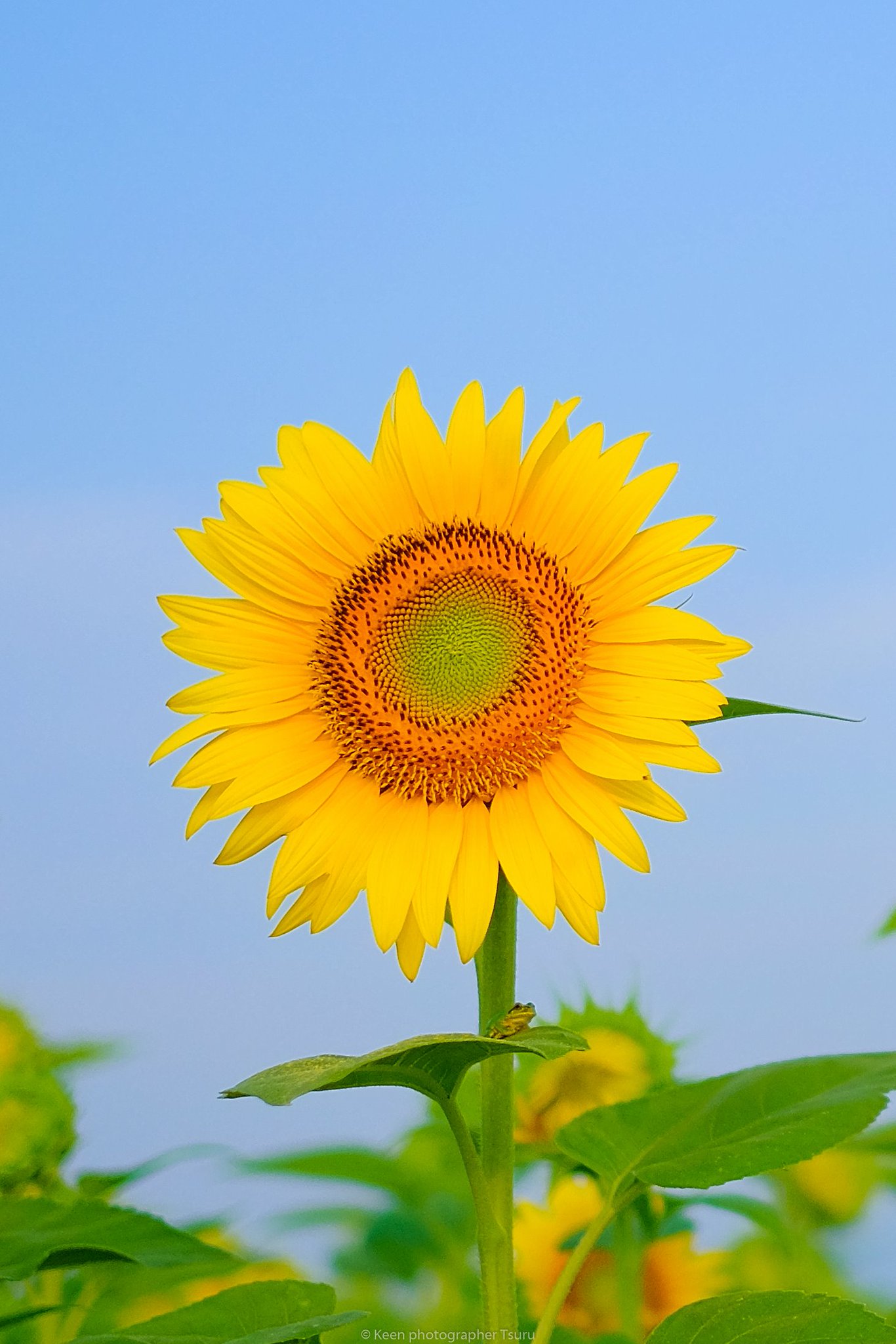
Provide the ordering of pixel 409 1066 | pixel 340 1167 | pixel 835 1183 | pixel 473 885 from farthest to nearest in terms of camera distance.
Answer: pixel 835 1183, pixel 340 1167, pixel 473 885, pixel 409 1066

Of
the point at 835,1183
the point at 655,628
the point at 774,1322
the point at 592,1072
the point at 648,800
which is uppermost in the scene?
the point at 655,628

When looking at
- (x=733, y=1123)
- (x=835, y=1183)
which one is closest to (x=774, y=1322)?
(x=733, y=1123)

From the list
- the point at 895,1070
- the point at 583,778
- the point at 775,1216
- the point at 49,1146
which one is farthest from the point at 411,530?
the point at 775,1216

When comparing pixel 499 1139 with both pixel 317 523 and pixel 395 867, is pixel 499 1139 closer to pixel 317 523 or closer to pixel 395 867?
pixel 395 867

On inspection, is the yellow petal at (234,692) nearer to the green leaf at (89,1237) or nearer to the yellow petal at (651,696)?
the yellow petal at (651,696)

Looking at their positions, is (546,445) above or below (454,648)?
above

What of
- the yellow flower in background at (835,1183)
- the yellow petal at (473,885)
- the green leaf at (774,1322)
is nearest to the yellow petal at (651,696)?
the yellow petal at (473,885)
